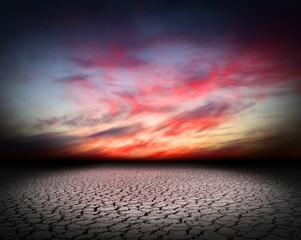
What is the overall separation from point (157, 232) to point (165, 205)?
1668 millimetres

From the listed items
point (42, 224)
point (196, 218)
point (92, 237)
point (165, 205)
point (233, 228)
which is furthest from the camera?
point (165, 205)

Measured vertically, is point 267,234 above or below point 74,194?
below

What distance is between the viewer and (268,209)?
4.45 metres

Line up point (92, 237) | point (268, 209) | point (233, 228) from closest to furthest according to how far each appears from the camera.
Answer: point (92, 237), point (233, 228), point (268, 209)

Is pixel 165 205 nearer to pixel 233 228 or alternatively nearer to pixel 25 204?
pixel 233 228

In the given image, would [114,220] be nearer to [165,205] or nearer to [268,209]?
[165,205]

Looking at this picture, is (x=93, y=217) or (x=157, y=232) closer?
(x=157, y=232)

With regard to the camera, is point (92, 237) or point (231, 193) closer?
point (92, 237)

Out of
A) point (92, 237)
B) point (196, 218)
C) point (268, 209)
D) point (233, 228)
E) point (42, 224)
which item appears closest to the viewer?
point (92, 237)

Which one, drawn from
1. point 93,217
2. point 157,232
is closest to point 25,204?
point 93,217

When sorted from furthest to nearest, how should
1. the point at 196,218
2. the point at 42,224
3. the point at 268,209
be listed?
1. the point at 268,209
2. the point at 196,218
3. the point at 42,224

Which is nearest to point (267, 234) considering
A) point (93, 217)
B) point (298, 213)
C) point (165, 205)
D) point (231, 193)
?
point (298, 213)

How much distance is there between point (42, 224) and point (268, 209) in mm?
3748

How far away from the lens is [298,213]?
13.5 ft
